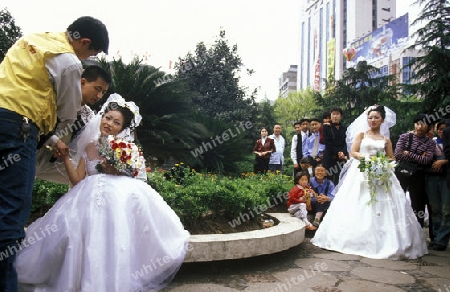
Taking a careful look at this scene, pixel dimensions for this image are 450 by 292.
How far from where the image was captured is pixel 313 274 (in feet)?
12.5

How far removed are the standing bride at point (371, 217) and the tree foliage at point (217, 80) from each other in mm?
9031

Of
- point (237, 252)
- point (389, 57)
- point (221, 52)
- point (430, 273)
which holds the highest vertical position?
point (389, 57)

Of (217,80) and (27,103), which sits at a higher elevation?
(217,80)

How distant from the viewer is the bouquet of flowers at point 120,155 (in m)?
2.95

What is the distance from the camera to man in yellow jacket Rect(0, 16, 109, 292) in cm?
214

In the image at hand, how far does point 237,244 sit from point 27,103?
220 cm

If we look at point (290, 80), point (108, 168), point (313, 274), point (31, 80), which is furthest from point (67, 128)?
point (290, 80)

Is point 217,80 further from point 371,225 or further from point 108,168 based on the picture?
point 108,168

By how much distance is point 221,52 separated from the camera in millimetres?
14555

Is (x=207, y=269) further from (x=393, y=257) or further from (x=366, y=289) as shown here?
(x=393, y=257)

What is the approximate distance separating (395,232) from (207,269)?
2.48 meters

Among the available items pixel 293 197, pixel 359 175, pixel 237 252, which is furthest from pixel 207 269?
pixel 359 175

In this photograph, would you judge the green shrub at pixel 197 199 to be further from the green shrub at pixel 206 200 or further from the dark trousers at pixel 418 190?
the dark trousers at pixel 418 190

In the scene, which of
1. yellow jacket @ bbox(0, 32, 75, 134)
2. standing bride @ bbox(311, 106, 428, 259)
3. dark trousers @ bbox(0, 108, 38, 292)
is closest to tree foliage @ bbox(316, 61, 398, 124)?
standing bride @ bbox(311, 106, 428, 259)
